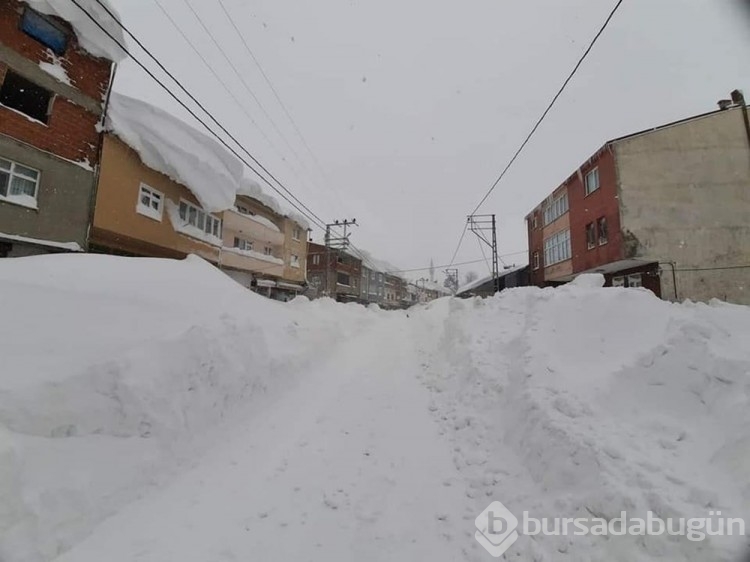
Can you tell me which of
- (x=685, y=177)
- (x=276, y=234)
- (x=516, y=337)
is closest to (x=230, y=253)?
(x=276, y=234)

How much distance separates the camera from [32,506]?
110 inches

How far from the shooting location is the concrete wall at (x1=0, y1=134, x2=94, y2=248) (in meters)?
10.7

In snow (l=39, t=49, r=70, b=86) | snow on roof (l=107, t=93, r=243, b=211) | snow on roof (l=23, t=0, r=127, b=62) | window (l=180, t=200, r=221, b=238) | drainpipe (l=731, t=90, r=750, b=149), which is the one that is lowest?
window (l=180, t=200, r=221, b=238)

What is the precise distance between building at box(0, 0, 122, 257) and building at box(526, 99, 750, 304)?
→ 25.5m

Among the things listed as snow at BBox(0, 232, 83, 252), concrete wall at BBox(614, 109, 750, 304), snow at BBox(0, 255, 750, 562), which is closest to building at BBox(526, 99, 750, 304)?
concrete wall at BBox(614, 109, 750, 304)

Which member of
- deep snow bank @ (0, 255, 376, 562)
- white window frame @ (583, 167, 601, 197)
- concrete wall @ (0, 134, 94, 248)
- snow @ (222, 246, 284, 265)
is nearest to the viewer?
deep snow bank @ (0, 255, 376, 562)

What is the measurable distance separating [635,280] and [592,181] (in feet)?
22.4

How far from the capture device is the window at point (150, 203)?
14570 millimetres

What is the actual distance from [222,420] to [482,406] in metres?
4.32

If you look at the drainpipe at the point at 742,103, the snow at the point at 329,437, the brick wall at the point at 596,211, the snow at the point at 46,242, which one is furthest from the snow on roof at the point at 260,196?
the drainpipe at the point at 742,103

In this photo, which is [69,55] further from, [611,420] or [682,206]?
[682,206]

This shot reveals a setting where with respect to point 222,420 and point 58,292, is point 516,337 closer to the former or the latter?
point 222,420

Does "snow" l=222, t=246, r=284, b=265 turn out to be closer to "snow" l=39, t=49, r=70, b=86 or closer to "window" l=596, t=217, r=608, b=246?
"snow" l=39, t=49, r=70, b=86

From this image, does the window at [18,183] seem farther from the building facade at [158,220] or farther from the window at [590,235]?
the window at [590,235]
